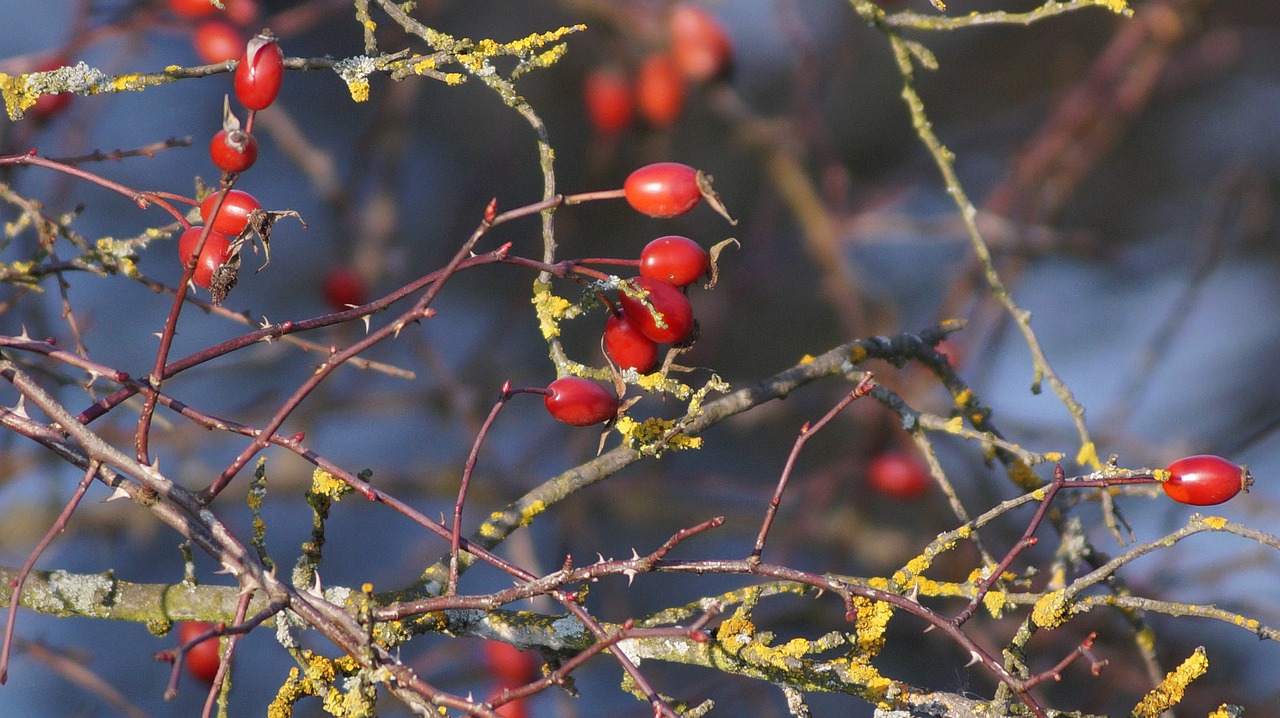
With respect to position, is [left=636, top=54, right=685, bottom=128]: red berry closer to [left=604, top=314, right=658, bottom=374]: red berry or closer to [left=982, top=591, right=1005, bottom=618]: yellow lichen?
[left=604, top=314, right=658, bottom=374]: red berry

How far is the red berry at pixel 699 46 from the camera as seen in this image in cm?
240

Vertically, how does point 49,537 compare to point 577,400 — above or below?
below

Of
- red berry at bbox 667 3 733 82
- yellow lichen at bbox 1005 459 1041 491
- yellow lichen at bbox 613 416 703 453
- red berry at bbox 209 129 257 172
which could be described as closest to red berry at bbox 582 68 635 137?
red berry at bbox 667 3 733 82

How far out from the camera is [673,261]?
2.89 ft

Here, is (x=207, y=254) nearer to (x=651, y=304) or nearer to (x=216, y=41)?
(x=651, y=304)

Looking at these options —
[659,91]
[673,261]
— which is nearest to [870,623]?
[673,261]

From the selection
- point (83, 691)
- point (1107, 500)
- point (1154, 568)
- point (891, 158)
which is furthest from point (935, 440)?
point (83, 691)

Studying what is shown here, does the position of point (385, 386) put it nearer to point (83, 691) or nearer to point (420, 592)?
point (83, 691)

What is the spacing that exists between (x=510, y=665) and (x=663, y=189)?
4.30 feet

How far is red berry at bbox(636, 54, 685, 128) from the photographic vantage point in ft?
7.93

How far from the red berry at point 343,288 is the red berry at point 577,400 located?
148 centimetres

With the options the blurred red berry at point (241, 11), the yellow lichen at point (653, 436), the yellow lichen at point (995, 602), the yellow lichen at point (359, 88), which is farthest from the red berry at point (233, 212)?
the blurred red berry at point (241, 11)

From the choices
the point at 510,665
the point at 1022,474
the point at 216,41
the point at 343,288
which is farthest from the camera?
the point at 343,288

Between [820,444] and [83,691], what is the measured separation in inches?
95.3
